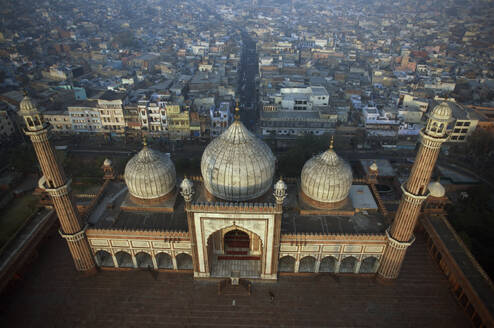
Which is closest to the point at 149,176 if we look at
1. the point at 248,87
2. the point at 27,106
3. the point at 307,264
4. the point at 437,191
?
the point at 27,106

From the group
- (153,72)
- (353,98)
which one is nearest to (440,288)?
(353,98)

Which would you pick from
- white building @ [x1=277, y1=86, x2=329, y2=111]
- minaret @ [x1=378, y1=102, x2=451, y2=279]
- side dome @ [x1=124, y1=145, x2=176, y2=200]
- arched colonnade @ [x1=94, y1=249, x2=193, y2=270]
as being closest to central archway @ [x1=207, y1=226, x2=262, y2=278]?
arched colonnade @ [x1=94, y1=249, x2=193, y2=270]

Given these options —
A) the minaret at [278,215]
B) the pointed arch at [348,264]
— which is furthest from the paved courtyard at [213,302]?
the minaret at [278,215]

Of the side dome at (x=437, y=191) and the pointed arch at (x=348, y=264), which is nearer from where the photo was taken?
the pointed arch at (x=348, y=264)

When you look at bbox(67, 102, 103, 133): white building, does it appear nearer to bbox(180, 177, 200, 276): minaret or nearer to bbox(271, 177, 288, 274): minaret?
bbox(180, 177, 200, 276): minaret

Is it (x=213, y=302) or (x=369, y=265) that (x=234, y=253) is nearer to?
(x=213, y=302)

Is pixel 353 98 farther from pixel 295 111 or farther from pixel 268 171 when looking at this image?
pixel 268 171

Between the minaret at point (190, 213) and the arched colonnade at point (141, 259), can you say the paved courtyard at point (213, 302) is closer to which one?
the arched colonnade at point (141, 259)
